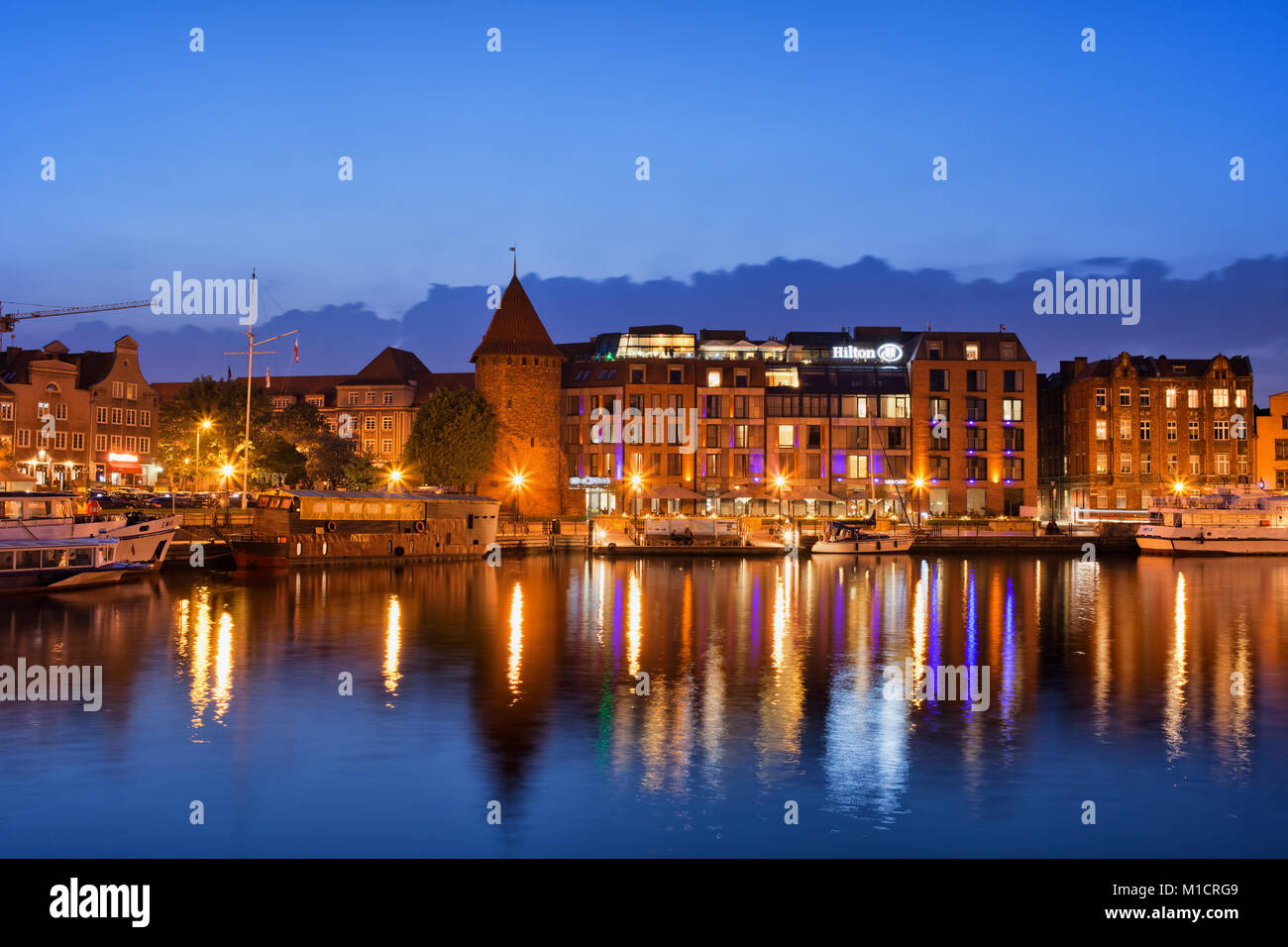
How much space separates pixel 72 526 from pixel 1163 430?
94.8m

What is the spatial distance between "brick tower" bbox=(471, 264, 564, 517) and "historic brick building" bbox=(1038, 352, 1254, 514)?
2002 inches

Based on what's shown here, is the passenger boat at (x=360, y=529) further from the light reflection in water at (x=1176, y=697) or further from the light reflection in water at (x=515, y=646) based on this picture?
the light reflection in water at (x=1176, y=697)

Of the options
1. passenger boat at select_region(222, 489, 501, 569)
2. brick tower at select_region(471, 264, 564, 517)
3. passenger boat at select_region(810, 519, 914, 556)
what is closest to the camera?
passenger boat at select_region(222, 489, 501, 569)

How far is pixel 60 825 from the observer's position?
647 inches

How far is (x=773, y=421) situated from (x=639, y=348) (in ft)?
52.5

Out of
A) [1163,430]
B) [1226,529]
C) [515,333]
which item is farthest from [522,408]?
[1163,430]

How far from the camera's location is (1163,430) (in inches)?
4365

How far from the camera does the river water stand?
1638 centimetres

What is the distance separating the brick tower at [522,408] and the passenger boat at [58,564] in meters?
50.1

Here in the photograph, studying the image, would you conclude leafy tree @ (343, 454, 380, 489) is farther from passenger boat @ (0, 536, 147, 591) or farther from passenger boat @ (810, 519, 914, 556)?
passenger boat @ (0, 536, 147, 591)

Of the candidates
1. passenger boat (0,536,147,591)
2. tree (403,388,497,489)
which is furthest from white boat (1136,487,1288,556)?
passenger boat (0,536,147,591)

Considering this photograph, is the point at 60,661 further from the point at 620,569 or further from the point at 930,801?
the point at 620,569
